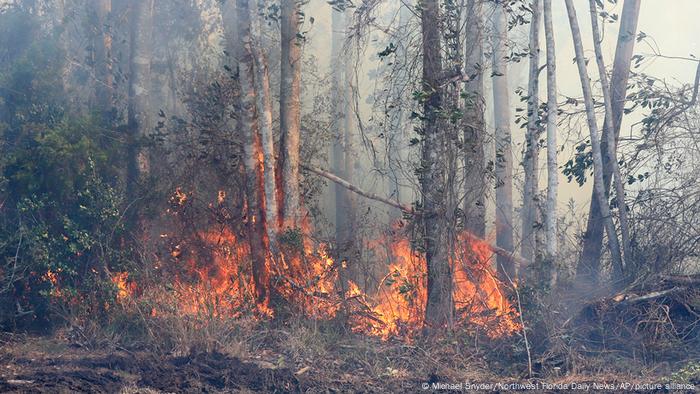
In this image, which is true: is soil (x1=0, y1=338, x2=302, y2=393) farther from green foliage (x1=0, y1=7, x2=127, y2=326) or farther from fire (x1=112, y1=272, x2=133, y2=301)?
fire (x1=112, y1=272, x2=133, y2=301)

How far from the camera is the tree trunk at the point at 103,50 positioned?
15461 millimetres

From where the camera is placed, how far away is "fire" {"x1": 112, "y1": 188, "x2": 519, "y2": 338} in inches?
386

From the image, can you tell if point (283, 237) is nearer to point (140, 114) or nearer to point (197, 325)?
point (197, 325)

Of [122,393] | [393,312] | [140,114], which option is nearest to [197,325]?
[122,393]

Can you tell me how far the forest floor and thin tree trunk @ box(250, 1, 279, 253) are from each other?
6.61ft

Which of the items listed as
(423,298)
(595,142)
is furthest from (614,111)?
(423,298)

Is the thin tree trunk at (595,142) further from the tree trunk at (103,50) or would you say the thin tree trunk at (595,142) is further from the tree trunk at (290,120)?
the tree trunk at (103,50)

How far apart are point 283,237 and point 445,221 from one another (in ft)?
9.02

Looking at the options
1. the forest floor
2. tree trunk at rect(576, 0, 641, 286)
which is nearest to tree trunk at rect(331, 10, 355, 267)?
tree trunk at rect(576, 0, 641, 286)

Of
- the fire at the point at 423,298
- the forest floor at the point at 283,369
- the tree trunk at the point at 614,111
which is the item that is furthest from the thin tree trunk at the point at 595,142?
the forest floor at the point at 283,369

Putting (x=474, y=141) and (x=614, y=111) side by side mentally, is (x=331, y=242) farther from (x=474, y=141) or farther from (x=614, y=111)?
(x=614, y=111)

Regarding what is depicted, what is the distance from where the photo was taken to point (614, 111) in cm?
1159

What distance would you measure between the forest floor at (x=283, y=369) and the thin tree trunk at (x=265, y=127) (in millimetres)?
2015

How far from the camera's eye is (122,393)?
745 cm
